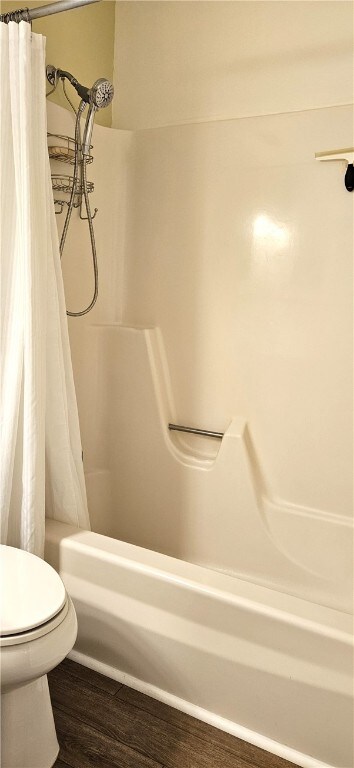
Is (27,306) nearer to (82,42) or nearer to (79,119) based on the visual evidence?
(79,119)

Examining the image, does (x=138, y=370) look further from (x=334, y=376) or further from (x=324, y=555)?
(x=324, y=555)

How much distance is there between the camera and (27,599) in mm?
1387

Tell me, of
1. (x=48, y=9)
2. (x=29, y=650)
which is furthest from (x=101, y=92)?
(x=29, y=650)

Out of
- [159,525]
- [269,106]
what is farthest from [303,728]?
[269,106]

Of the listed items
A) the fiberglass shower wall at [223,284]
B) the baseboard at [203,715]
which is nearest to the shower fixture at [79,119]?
the fiberglass shower wall at [223,284]

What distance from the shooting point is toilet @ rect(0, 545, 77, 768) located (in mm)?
1281

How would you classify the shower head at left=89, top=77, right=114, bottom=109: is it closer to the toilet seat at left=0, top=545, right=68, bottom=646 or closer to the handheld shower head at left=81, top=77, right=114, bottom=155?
the handheld shower head at left=81, top=77, right=114, bottom=155

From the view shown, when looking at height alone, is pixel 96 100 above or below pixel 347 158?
above

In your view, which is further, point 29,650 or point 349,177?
point 349,177

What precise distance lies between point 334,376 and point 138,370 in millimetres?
806

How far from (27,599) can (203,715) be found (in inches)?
24.6

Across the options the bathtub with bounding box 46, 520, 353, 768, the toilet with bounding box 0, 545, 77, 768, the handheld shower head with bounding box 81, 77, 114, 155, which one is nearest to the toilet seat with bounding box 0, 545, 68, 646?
the toilet with bounding box 0, 545, 77, 768

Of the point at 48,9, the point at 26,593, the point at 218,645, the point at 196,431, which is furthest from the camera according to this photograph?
the point at 196,431

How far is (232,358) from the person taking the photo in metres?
2.38
